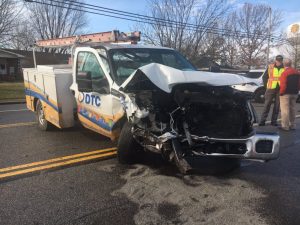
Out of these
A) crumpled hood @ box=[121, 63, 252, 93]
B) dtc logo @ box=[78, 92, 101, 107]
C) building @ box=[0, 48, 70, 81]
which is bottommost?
building @ box=[0, 48, 70, 81]

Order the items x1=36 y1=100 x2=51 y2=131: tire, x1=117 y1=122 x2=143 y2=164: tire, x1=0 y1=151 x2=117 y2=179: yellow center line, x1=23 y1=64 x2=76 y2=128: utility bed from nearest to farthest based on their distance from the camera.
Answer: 1. x1=0 y1=151 x2=117 y2=179: yellow center line
2. x1=117 y1=122 x2=143 y2=164: tire
3. x1=23 y1=64 x2=76 y2=128: utility bed
4. x1=36 y1=100 x2=51 y2=131: tire

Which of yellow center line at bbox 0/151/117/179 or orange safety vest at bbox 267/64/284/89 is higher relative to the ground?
orange safety vest at bbox 267/64/284/89

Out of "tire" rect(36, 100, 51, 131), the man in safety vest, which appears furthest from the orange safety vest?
"tire" rect(36, 100, 51, 131)

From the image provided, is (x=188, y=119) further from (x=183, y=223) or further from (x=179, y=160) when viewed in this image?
(x=183, y=223)

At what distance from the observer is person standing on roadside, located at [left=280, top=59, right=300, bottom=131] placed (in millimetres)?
8609

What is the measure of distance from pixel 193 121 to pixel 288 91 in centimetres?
512

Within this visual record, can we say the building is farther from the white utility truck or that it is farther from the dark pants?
the white utility truck

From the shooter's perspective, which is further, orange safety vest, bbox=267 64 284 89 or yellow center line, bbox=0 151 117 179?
orange safety vest, bbox=267 64 284 89

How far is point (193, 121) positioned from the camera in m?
4.46

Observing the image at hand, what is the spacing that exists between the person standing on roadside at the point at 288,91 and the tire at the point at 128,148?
16.2ft

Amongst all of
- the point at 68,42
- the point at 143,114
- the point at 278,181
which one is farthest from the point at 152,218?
the point at 68,42

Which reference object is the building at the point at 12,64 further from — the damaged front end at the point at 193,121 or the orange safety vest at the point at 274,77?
the damaged front end at the point at 193,121

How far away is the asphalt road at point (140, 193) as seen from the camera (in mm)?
3594

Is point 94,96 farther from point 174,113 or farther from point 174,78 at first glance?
point 174,78
